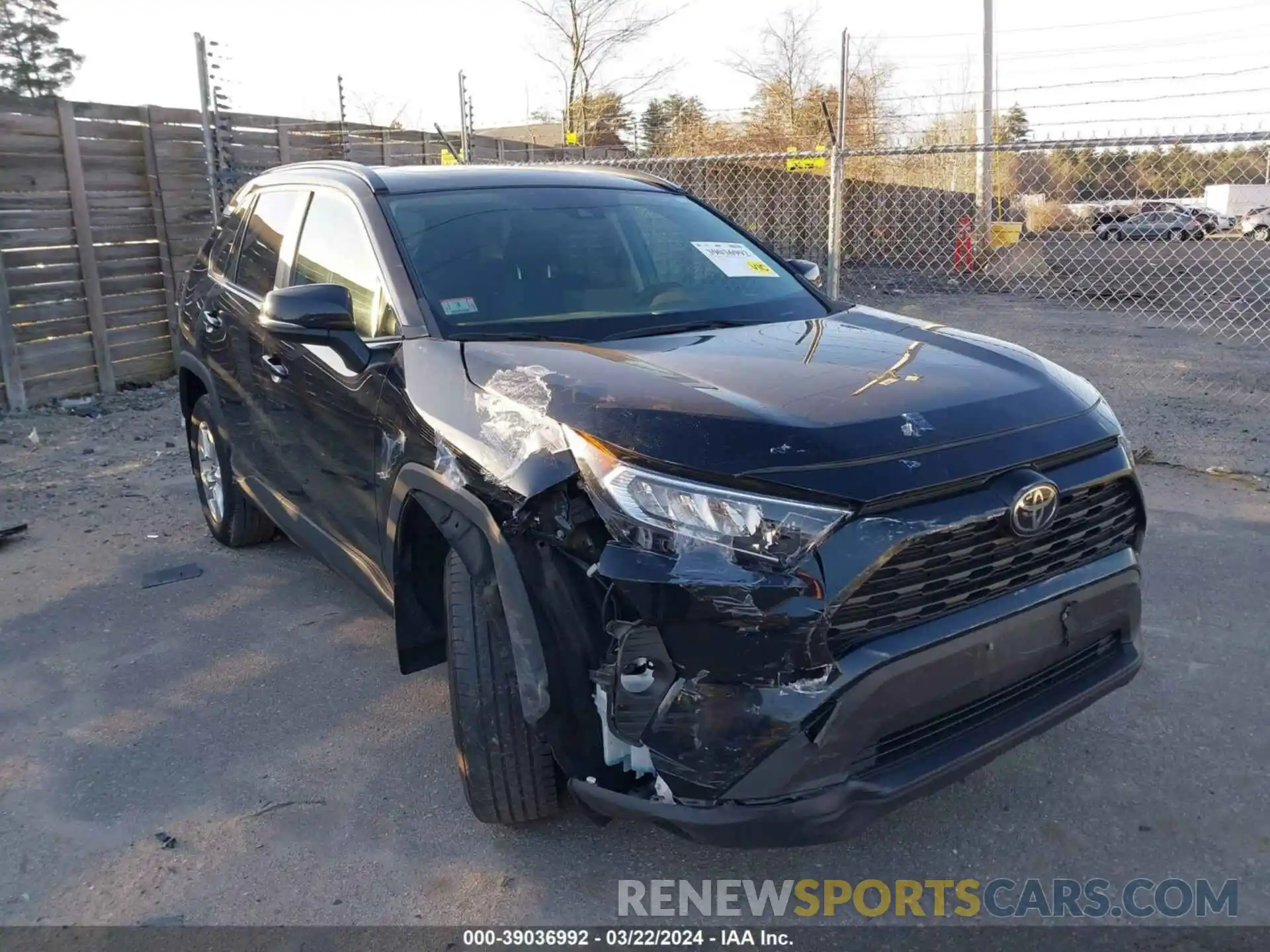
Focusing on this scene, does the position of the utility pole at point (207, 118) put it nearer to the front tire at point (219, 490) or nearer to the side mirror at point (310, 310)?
the front tire at point (219, 490)

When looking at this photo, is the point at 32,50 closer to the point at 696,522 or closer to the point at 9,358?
the point at 9,358

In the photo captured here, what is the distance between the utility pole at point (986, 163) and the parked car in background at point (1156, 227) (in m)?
1.84

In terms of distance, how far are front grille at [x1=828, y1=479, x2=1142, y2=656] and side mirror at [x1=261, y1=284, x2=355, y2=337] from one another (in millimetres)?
1761

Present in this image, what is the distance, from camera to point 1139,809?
288cm

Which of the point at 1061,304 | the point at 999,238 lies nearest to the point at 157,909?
the point at 1061,304

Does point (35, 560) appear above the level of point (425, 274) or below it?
below

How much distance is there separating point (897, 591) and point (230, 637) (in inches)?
117

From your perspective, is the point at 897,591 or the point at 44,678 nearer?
the point at 897,591

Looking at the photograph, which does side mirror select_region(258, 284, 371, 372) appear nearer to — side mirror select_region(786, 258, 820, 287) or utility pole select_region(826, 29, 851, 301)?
side mirror select_region(786, 258, 820, 287)

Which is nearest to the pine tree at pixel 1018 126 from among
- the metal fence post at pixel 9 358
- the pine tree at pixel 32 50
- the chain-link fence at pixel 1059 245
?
the chain-link fence at pixel 1059 245

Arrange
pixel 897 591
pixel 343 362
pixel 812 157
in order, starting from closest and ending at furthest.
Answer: pixel 897 591 → pixel 343 362 → pixel 812 157

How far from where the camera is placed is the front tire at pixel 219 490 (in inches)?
190

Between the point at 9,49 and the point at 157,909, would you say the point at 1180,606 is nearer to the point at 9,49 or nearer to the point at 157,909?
the point at 157,909

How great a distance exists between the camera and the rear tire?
2.55 m
